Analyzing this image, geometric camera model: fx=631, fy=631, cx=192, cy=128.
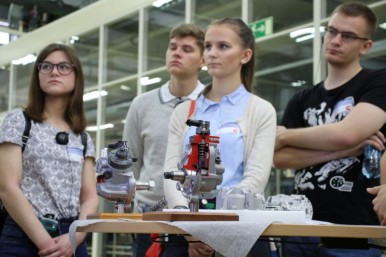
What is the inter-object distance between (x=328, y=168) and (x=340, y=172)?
57 mm

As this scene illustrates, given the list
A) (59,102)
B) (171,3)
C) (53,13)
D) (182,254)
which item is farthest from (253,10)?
(53,13)

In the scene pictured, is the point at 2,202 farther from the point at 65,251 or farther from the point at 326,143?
the point at 326,143

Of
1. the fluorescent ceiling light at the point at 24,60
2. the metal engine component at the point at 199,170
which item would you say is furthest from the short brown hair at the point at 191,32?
the fluorescent ceiling light at the point at 24,60

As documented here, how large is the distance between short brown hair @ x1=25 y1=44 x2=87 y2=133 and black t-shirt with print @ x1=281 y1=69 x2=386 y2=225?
103 cm

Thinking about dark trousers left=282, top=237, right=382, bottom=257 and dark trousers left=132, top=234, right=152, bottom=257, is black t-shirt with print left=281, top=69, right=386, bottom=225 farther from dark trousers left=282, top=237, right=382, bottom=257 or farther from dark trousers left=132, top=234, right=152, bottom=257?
dark trousers left=132, top=234, right=152, bottom=257

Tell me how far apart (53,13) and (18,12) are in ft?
2.50

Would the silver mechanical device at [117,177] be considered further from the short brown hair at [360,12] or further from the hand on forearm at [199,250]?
the short brown hair at [360,12]

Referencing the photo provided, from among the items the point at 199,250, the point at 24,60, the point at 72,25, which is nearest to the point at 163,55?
the point at 72,25

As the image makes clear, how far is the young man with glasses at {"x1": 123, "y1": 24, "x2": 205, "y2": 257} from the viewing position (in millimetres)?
3064

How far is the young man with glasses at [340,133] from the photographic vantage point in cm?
255

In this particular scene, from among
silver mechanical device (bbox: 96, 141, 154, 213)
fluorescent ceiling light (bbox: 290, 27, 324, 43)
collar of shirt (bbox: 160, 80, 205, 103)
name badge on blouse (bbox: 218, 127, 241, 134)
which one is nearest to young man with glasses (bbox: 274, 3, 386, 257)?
name badge on blouse (bbox: 218, 127, 241, 134)

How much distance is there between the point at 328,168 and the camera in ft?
8.65

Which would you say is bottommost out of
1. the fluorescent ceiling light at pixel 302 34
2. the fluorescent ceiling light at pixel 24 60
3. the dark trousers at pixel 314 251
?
the dark trousers at pixel 314 251

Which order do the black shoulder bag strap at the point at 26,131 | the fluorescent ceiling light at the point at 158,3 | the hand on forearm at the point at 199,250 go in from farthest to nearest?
the fluorescent ceiling light at the point at 158,3 < the black shoulder bag strap at the point at 26,131 < the hand on forearm at the point at 199,250
